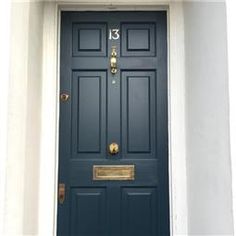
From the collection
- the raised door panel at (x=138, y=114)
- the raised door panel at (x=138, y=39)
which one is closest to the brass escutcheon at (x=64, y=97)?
the raised door panel at (x=138, y=114)

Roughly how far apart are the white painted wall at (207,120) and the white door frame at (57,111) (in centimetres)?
9

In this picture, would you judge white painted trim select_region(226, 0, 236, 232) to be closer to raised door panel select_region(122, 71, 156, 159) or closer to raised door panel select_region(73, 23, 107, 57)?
raised door panel select_region(122, 71, 156, 159)

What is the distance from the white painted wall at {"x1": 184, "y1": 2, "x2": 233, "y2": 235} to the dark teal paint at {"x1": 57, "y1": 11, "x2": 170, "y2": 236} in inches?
9.7

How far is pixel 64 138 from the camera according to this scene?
8.75 feet

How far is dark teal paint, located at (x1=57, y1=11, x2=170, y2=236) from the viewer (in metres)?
2.62

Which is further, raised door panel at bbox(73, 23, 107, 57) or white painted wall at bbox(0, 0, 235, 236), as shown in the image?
raised door panel at bbox(73, 23, 107, 57)

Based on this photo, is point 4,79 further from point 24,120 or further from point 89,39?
point 89,39

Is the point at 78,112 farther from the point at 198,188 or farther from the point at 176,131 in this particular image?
the point at 198,188

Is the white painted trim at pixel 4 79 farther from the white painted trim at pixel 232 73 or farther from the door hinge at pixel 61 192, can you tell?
the white painted trim at pixel 232 73

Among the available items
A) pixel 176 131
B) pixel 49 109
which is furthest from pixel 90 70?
pixel 176 131

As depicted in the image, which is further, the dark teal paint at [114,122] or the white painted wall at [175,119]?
the dark teal paint at [114,122]

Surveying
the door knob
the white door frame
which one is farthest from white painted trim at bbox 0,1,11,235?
the door knob

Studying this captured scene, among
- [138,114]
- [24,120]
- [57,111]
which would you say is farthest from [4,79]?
[138,114]

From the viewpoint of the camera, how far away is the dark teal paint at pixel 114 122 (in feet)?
8.59
